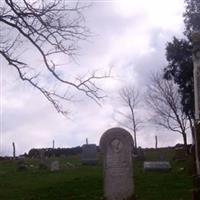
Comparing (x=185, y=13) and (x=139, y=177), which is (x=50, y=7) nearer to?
(x=139, y=177)

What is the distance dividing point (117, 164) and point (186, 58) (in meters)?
22.9

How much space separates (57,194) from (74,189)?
1.15 m

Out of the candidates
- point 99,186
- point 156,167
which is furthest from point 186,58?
point 99,186

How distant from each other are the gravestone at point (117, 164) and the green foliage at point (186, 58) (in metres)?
20.8

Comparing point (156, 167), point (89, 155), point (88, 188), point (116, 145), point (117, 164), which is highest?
point (89, 155)

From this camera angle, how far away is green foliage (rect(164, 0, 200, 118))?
36.0 m

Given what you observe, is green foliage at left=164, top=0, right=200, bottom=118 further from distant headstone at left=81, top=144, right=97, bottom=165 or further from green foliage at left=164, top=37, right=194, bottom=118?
distant headstone at left=81, top=144, right=97, bottom=165

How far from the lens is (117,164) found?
14977 mm

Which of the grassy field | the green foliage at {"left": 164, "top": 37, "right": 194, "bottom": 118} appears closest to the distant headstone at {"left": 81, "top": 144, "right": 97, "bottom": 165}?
the green foliage at {"left": 164, "top": 37, "right": 194, "bottom": 118}

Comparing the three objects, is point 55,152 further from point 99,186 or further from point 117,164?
A: point 117,164

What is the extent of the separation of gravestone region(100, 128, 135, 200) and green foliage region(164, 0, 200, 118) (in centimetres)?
2076

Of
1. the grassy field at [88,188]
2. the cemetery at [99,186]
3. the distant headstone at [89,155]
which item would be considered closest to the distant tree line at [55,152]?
the distant headstone at [89,155]

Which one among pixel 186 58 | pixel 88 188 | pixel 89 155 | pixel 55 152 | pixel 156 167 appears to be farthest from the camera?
pixel 55 152

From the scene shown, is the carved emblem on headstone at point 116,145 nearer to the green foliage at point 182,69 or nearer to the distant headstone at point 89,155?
the distant headstone at point 89,155
